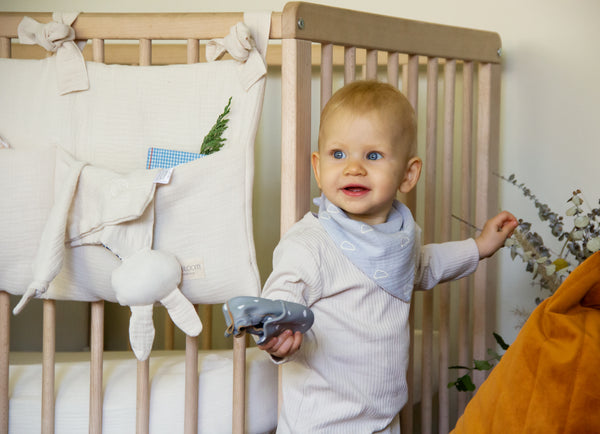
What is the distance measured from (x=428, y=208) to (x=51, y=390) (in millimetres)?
816

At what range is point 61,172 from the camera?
1.18 meters

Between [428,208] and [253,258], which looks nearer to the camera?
[253,258]

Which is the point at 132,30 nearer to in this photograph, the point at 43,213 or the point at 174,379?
the point at 43,213

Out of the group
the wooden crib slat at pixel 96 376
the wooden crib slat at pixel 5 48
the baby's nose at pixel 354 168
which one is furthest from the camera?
the wooden crib slat at pixel 5 48

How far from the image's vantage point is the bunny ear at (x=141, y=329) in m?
1.14

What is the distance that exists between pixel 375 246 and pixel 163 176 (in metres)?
0.35

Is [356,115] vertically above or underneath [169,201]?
above

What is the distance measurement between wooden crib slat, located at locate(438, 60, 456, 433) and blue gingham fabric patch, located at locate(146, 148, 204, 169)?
0.61 meters

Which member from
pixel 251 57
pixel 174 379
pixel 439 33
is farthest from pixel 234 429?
pixel 439 33

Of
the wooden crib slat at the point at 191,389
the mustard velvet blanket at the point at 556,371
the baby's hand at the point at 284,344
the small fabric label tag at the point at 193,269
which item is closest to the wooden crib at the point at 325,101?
the wooden crib slat at the point at 191,389

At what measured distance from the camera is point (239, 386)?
1199 mm

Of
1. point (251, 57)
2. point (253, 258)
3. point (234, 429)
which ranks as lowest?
point (234, 429)

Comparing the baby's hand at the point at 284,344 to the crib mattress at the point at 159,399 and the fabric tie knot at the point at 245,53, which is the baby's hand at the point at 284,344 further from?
the fabric tie knot at the point at 245,53

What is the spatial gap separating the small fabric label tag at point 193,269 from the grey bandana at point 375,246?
0.21 metres
